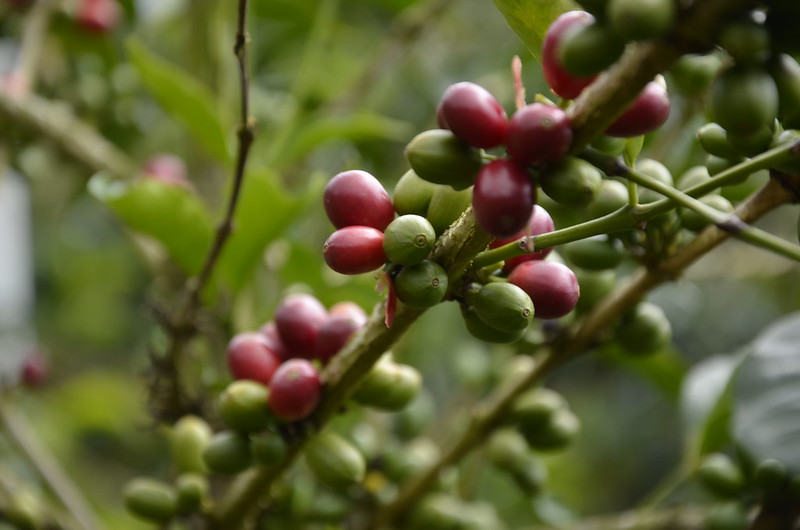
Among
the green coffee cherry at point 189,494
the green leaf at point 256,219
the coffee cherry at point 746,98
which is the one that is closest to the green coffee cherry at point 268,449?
the green coffee cherry at point 189,494

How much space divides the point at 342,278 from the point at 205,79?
14.6 inches

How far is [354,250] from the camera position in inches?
16.9

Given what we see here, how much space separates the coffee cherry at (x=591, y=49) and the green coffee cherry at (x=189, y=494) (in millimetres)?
500

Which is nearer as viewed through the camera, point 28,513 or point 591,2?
point 591,2

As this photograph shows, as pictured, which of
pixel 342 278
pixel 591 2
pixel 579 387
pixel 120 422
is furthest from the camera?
pixel 579 387

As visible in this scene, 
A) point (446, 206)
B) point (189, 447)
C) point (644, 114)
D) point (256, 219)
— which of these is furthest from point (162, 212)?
point (644, 114)

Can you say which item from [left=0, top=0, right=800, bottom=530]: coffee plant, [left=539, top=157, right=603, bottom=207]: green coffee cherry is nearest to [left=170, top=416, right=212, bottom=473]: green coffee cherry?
[left=0, top=0, right=800, bottom=530]: coffee plant

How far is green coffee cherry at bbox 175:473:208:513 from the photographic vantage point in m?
0.69

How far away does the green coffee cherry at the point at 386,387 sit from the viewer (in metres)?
0.58

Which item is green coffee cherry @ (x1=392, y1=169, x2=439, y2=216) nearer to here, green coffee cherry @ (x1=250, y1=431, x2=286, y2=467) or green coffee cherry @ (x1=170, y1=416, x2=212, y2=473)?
green coffee cherry @ (x1=250, y1=431, x2=286, y2=467)

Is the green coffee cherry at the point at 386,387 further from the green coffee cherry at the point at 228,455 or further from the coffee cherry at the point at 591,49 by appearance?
the coffee cherry at the point at 591,49

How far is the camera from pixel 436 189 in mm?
457

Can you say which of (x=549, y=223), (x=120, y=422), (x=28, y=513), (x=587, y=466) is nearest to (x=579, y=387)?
(x=587, y=466)

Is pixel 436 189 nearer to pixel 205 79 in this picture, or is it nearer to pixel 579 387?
pixel 205 79
